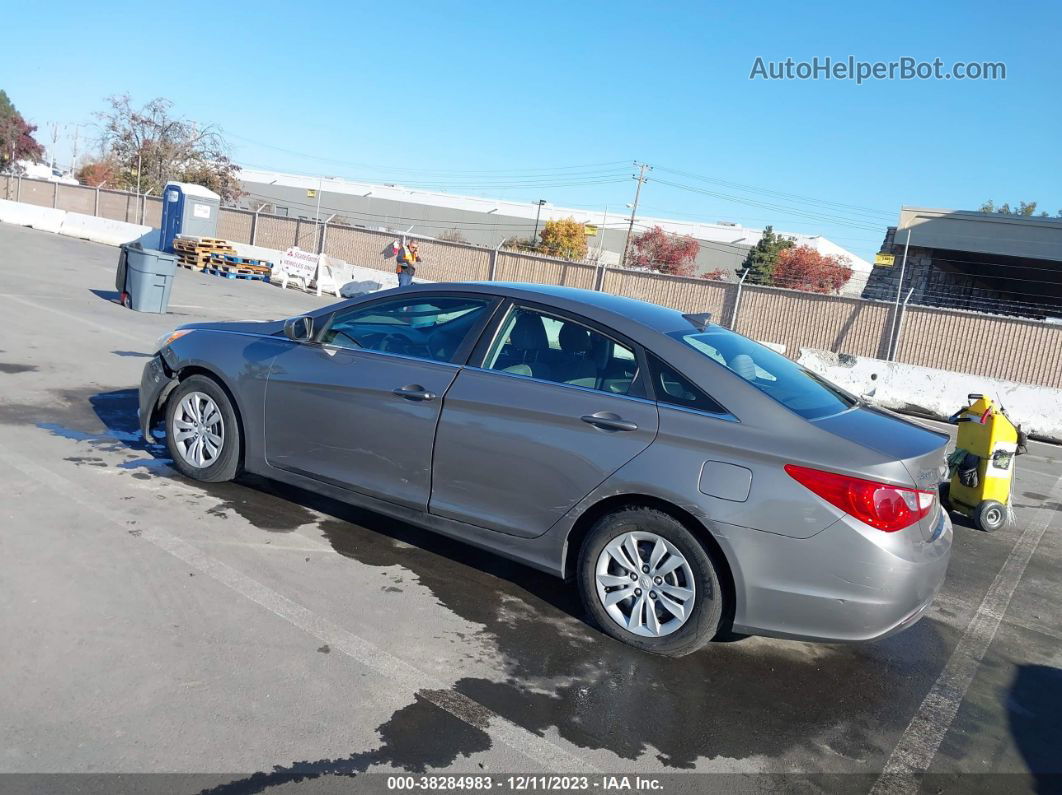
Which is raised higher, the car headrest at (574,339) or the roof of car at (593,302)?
the roof of car at (593,302)

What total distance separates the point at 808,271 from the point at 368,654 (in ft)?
162

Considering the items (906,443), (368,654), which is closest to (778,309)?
(906,443)

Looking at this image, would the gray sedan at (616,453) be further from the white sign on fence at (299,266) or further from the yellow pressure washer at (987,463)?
the white sign on fence at (299,266)

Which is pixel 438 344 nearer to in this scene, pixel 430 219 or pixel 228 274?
pixel 228 274

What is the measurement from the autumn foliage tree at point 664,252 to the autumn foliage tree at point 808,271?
5.82 meters

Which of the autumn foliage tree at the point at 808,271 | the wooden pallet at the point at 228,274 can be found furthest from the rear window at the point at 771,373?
the autumn foliage tree at the point at 808,271

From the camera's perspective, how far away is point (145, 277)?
1342 cm

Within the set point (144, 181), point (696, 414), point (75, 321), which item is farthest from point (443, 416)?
point (144, 181)

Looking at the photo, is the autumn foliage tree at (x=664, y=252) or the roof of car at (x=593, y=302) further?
the autumn foliage tree at (x=664, y=252)

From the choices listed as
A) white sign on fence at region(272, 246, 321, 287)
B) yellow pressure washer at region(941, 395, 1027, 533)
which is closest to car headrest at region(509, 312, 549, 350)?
yellow pressure washer at region(941, 395, 1027, 533)

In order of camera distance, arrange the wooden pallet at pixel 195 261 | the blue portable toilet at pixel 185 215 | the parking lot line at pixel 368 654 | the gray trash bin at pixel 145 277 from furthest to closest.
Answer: the blue portable toilet at pixel 185 215, the wooden pallet at pixel 195 261, the gray trash bin at pixel 145 277, the parking lot line at pixel 368 654

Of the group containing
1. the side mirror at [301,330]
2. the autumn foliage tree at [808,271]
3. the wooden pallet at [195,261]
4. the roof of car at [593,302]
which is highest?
the autumn foliage tree at [808,271]

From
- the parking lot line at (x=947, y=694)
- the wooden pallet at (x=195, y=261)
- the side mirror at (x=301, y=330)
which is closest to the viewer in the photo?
the parking lot line at (x=947, y=694)

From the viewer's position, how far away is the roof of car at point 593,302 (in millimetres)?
4578
